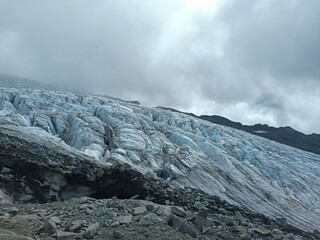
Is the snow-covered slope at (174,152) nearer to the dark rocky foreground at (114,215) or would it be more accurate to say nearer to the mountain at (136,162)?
the mountain at (136,162)

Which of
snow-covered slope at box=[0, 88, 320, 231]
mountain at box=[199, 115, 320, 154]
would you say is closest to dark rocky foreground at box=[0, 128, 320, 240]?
snow-covered slope at box=[0, 88, 320, 231]

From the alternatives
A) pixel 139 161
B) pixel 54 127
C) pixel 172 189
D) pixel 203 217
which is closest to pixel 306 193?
pixel 139 161

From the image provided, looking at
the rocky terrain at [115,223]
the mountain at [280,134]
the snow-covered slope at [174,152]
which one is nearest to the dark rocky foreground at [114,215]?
the rocky terrain at [115,223]

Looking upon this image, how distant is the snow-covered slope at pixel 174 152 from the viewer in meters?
43.2

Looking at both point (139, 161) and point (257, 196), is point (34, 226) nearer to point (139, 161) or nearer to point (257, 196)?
point (139, 161)

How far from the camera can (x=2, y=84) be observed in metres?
75.8

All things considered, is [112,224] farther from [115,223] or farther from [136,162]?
[136,162]

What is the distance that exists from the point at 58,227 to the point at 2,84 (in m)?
72.7

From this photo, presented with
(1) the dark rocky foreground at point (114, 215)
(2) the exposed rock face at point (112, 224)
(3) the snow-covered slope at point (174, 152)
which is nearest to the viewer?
(2) the exposed rock face at point (112, 224)

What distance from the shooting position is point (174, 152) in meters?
48.5

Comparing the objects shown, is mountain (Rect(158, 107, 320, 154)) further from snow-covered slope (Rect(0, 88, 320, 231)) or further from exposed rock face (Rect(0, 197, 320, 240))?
exposed rock face (Rect(0, 197, 320, 240))

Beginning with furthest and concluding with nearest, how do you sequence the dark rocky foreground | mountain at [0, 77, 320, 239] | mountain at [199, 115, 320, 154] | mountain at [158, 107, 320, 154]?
mountain at [158, 107, 320, 154], mountain at [199, 115, 320, 154], mountain at [0, 77, 320, 239], the dark rocky foreground

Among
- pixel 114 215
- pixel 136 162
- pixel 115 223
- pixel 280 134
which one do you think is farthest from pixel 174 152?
pixel 280 134

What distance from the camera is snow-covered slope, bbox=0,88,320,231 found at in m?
43.2
